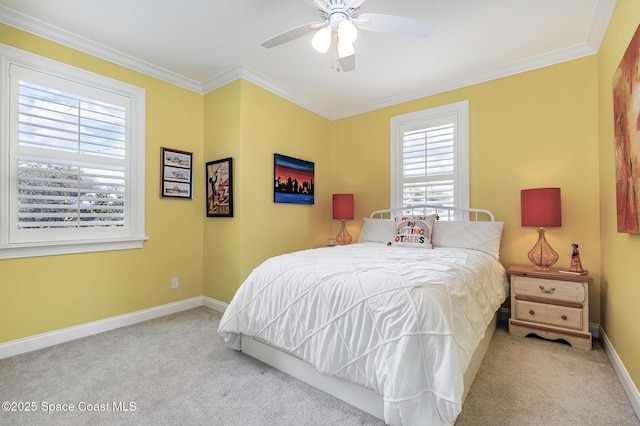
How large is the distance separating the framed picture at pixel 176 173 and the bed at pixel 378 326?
173 centimetres

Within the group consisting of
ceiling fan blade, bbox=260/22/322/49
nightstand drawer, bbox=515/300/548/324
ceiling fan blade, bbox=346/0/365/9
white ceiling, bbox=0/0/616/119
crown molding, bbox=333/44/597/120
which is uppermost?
white ceiling, bbox=0/0/616/119

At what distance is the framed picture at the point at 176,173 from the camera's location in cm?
313

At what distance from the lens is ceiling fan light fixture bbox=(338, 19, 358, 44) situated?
1.83 metres

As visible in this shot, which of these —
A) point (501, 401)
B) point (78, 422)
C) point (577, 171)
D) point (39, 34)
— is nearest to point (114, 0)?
point (39, 34)

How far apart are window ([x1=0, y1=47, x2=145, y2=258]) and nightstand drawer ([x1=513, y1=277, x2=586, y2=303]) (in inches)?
143

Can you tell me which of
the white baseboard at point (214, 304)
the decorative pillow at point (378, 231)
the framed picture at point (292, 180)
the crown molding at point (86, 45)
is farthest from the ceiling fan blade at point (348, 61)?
the white baseboard at point (214, 304)

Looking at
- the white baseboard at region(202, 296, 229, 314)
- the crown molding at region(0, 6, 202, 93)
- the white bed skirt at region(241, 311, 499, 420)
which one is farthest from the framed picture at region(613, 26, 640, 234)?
the crown molding at region(0, 6, 202, 93)

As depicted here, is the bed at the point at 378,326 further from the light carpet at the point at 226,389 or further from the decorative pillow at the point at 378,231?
the decorative pillow at the point at 378,231

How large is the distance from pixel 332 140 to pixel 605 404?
12.7ft

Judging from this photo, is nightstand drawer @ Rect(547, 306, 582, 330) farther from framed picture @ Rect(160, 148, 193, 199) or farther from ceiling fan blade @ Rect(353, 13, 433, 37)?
framed picture @ Rect(160, 148, 193, 199)

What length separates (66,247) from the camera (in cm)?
247

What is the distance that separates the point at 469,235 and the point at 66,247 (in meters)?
3.73

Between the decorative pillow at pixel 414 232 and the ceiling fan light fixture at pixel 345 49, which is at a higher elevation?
the ceiling fan light fixture at pixel 345 49

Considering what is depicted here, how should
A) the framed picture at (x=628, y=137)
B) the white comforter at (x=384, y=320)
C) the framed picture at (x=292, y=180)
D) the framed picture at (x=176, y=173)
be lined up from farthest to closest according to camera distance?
the framed picture at (x=292, y=180) < the framed picture at (x=176, y=173) < the framed picture at (x=628, y=137) < the white comforter at (x=384, y=320)
